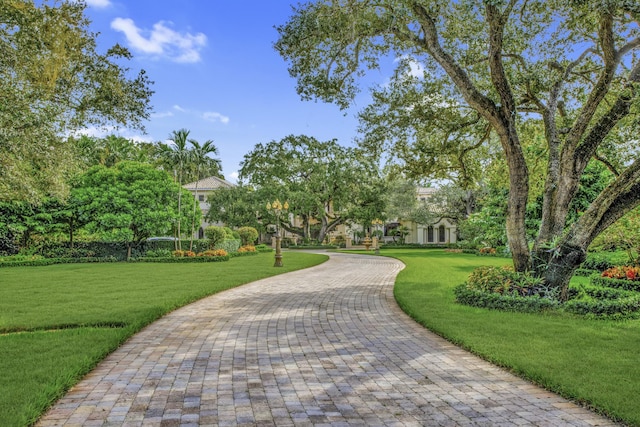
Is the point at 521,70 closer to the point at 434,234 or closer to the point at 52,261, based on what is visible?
the point at 52,261

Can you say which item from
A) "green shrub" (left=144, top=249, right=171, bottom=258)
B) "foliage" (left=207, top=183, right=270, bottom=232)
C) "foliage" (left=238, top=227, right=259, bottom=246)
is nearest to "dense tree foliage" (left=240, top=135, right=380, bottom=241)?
"foliage" (left=207, top=183, right=270, bottom=232)

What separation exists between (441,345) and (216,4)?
23.7ft

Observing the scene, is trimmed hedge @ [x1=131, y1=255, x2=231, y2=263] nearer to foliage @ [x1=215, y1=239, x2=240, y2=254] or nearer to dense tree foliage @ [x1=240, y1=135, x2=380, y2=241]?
foliage @ [x1=215, y1=239, x2=240, y2=254]

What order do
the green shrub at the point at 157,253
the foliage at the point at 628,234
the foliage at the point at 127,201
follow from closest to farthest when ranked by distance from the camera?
the foliage at the point at 628,234 → the foliage at the point at 127,201 → the green shrub at the point at 157,253

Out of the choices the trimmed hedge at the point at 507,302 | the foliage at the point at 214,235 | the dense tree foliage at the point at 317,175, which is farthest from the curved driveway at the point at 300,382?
the dense tree foliage at the point at 317,175

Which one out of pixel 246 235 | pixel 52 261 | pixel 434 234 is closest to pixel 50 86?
pixel 52 261

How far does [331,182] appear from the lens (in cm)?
3959

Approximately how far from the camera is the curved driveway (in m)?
3.53

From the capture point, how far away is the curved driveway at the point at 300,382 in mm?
3533

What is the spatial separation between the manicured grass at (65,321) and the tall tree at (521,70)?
20.3 ft

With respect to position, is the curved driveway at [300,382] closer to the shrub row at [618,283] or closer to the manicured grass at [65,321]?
the manicured grass at [65,321]

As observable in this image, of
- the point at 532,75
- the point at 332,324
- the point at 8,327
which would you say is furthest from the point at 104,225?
the point at 532,75

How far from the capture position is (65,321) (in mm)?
7242

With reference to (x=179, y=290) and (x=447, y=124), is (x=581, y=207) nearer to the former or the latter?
(x=447, y=124)
